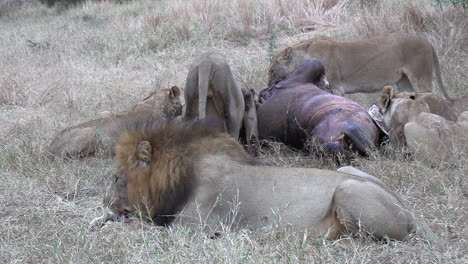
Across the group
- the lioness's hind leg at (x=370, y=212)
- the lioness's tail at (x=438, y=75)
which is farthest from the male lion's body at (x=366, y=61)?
the lioness's hind leg at (x=370, y=212)

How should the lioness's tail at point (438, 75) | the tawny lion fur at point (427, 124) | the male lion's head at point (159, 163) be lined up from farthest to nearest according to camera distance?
the lioness's tail at point (438, 75)
the tawny lion fur at point (427, 124)
the male lion's head at point (159, 163)

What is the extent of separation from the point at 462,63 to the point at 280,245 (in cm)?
622

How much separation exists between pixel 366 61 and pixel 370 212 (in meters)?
5.67

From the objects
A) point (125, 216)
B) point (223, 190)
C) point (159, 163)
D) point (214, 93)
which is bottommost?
point (125, 216)

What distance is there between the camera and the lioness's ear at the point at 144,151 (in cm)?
433

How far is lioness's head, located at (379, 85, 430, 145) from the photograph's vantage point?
20.5 feet

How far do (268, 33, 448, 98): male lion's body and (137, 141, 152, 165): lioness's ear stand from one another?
4747 millimetres

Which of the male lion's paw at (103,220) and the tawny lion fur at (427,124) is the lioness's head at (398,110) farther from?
the male lion's paw at (103,220)

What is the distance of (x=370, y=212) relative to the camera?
3920mm

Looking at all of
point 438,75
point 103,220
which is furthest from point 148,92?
point 103,220

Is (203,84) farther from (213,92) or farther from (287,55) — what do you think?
(287,55)

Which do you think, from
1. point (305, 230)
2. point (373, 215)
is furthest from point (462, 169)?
point (305, 230)

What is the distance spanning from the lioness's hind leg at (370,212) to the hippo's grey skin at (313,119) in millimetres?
1711

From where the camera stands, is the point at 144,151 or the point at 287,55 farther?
the point at 287,55
